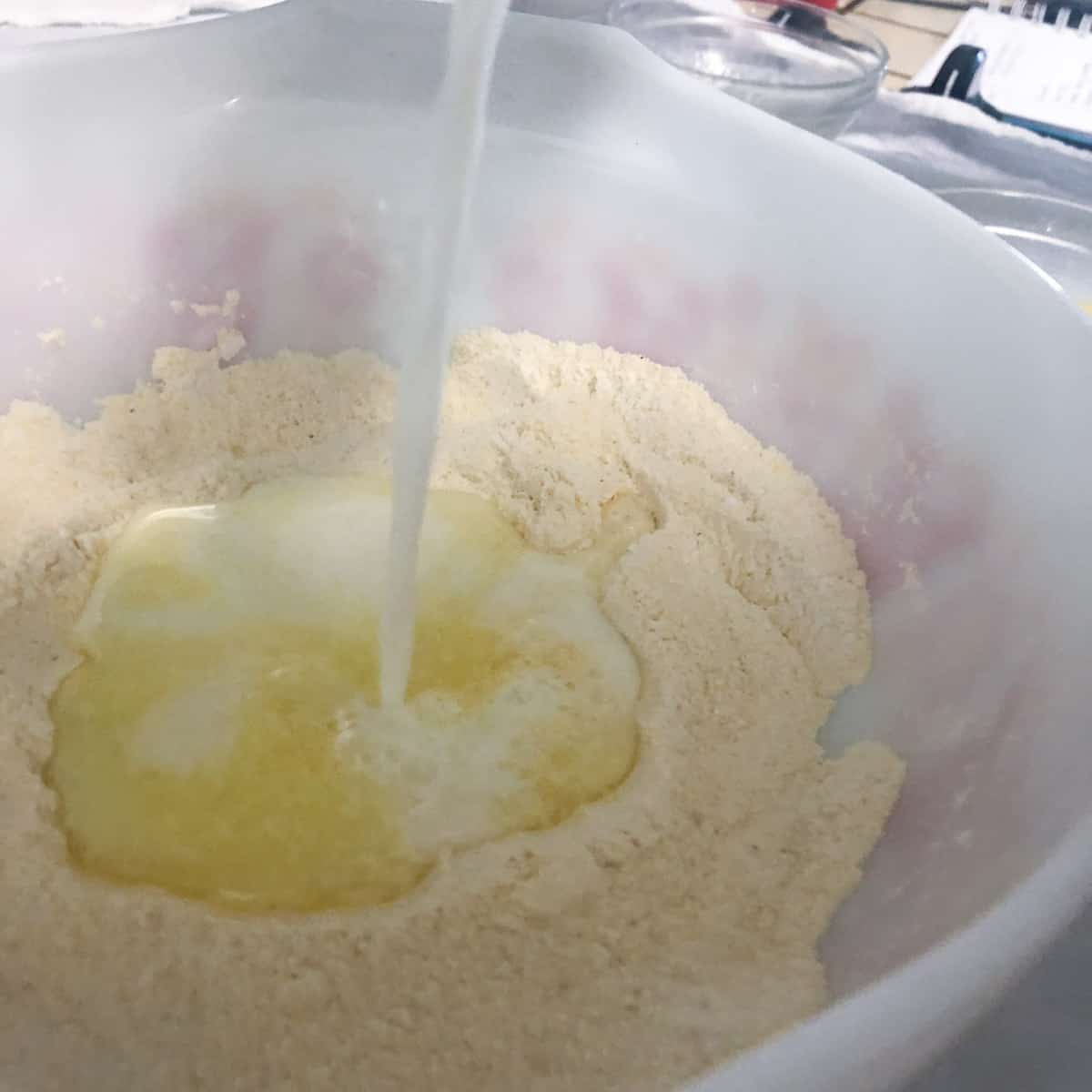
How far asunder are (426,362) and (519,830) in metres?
0.25

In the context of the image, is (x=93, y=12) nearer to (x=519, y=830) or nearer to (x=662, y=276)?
(x=662, y=276)

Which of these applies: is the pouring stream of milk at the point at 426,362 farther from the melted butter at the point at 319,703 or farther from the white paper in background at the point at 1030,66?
the white paper in background at the point at 1030,66

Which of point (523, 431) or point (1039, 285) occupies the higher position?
point (1039, 285)

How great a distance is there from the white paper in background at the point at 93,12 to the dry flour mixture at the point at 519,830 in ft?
1.13

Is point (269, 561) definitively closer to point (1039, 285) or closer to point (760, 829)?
point (760, 829)

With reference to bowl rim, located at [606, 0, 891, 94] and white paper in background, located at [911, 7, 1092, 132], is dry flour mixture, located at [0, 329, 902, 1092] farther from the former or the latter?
white paper in background, located at [911, 7, 1092, 132]

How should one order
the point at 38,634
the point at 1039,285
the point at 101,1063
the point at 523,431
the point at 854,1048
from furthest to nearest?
the point at 523,431 → the point at 38,634 → the point at 1039,285 → the point at 101,1063 → the point at 854,1048

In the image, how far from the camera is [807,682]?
0.60 metres

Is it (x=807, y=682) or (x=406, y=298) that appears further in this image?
(x=406, y=298)

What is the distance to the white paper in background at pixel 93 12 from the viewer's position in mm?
884

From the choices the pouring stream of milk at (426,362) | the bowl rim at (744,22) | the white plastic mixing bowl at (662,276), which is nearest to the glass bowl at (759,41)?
the bowl rim at (744,22)

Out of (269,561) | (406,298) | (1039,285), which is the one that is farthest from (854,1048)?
(406,298)

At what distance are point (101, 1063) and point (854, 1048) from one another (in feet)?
0.95

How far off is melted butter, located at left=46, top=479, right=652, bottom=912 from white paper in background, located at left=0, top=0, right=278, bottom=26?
0.45 meters
